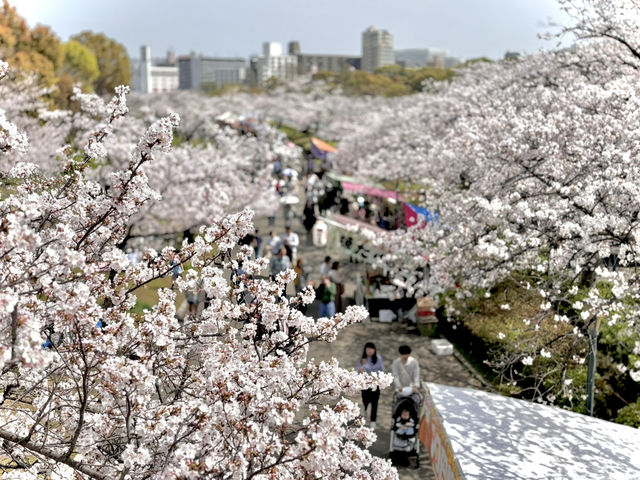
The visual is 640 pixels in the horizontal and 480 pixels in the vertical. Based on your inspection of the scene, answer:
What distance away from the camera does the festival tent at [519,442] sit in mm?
6727

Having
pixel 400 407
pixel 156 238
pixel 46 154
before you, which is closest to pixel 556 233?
pixel 400 407

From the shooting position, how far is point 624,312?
964 cm

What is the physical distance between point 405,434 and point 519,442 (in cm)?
248

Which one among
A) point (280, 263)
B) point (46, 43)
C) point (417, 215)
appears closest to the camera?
point (280, 263)

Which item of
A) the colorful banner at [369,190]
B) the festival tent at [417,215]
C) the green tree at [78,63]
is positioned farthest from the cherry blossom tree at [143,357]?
the green tree at [78,63]

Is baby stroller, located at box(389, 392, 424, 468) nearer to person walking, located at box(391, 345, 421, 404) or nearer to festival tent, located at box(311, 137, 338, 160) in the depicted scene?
person walking, located at box(391, 345, 421, 404)

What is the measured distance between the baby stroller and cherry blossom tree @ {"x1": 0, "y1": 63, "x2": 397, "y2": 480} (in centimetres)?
443

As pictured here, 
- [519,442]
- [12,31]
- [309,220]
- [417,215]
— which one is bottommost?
[309,220]

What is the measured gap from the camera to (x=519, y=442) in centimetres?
730

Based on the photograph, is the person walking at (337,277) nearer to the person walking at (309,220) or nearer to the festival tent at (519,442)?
the festival tent at (519,442)

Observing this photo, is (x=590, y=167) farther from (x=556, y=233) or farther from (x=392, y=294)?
(x=392, y=294)

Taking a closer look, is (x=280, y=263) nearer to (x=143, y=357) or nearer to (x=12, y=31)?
(x=143, y=357)

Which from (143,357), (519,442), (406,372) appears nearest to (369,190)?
(406,372)

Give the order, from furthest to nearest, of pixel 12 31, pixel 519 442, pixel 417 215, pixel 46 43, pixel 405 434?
pixel 46 43 → pixel 12 31 → pixel 417 215 → pixel 405 434 → pixel 519 442
